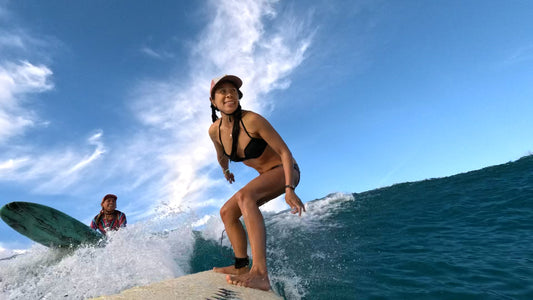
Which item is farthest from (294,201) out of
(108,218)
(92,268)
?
(108,218)

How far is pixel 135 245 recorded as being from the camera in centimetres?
557

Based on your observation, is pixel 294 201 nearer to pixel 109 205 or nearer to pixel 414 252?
pixel 414 252

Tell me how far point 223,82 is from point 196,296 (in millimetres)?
2070

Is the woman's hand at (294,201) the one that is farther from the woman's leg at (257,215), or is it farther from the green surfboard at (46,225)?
the green surfboard at (46,225)

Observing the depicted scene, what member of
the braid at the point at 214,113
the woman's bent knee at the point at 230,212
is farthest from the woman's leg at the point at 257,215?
the braid at the point at 214,113

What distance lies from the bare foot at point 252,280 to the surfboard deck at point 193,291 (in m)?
0.05

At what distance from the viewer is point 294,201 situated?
8.89 feet

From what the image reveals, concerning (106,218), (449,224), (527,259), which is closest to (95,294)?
(106,218)

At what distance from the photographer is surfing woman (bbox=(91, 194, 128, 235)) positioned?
7.43 metres

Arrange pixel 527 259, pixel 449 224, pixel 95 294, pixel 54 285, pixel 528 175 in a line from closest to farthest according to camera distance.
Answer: pixel 95 294 < pixel 54 285 < pixel 527 259 < pixel 449 224 < pixel 528 175

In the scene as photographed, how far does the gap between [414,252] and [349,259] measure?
121 centimetres

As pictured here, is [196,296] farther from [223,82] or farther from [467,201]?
[467,201]

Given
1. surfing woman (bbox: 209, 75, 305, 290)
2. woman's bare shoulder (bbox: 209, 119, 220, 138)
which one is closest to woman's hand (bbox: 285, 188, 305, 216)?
surfing woman (bbox: 209, 75, 305, 290)

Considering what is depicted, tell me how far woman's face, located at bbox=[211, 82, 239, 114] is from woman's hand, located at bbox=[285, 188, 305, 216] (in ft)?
3.44
